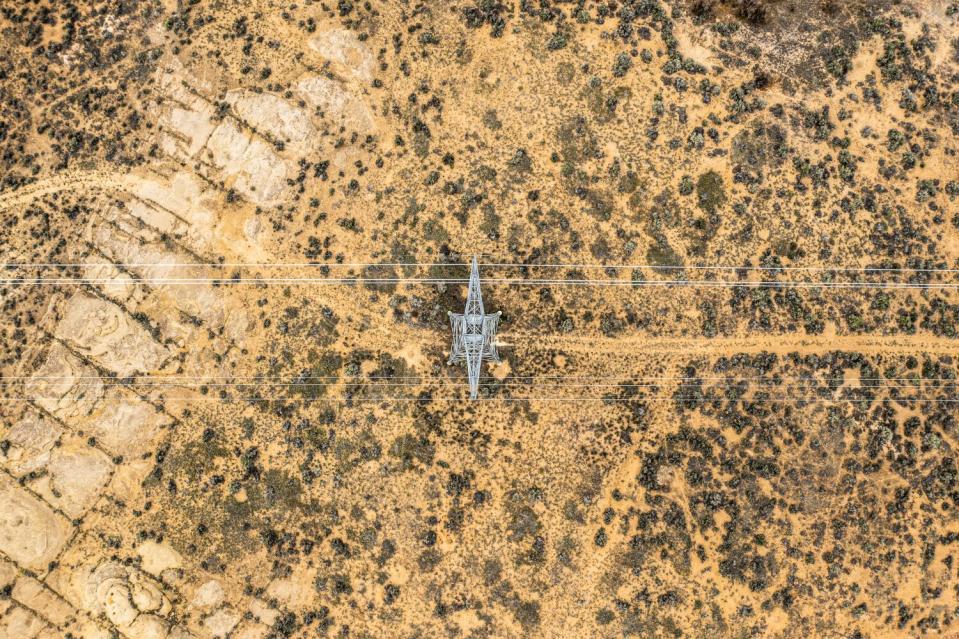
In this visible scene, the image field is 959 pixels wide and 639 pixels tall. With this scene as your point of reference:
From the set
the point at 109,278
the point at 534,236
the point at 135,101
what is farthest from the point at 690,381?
Answer: the point at 135,101

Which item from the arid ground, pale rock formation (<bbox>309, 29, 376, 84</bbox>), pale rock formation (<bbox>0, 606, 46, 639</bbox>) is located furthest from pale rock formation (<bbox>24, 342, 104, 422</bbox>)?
pale rock formation (<bbox>309, 29, 376, 84</bbox>)

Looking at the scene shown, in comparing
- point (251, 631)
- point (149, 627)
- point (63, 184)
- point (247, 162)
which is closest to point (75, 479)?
point (149, 627)

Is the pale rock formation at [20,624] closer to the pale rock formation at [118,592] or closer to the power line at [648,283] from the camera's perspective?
the pale rock formation at [118,592]

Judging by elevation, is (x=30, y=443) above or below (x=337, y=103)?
below

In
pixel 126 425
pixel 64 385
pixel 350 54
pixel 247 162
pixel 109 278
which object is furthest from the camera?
pixel 350 54

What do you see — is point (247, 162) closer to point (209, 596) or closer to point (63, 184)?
point (63, 184)

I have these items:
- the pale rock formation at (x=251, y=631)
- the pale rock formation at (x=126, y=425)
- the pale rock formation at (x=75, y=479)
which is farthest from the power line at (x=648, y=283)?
the pale rock formation at (x=251, y=631)

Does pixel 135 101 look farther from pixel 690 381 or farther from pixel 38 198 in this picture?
pixel 690 381
